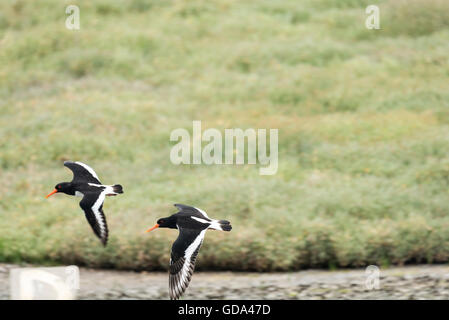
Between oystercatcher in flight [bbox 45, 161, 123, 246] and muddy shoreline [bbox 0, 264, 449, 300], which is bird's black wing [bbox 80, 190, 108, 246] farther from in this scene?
muddy shoreline [bbox 0, 264, 449, 300]

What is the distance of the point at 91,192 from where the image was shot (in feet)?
13.3

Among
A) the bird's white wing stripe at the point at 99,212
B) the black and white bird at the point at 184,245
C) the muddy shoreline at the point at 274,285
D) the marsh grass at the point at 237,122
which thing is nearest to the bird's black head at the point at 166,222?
the black and white bird at the point at 184,245

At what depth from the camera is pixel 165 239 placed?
323 inches

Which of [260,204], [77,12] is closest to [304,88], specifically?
[260,204]

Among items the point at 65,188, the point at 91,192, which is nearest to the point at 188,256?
the point at 91,192

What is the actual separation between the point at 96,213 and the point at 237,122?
8.50m

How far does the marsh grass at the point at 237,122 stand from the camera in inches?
326

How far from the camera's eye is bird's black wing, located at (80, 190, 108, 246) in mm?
3807

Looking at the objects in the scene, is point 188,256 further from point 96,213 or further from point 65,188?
point 65,188

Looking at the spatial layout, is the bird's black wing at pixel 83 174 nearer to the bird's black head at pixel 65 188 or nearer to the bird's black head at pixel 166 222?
the bird's black head at pixel 65 188

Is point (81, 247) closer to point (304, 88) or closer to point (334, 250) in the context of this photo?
point (334, 250)

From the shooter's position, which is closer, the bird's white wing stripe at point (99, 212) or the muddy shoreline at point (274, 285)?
the bird's white wing stripe at point (99, 212)

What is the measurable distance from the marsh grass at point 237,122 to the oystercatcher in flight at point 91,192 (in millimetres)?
3986

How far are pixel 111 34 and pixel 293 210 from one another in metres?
9.49
